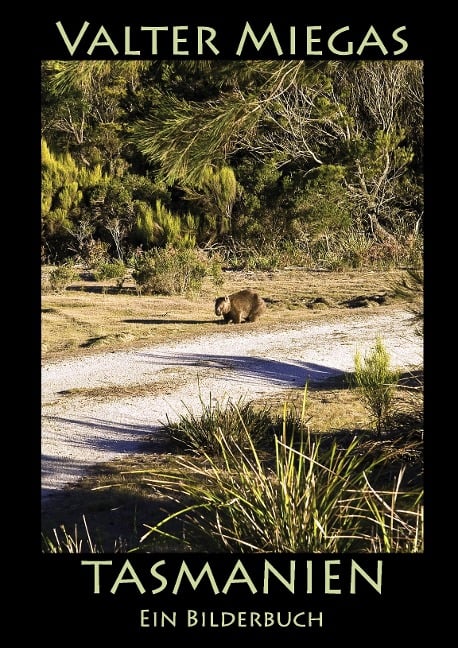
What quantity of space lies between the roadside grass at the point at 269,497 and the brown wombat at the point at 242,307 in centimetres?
427

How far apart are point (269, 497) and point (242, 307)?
7.75 meters

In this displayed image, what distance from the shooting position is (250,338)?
10.0 metres

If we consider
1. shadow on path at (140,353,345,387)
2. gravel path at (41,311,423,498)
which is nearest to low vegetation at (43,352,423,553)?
gravel path at (41,311,423,498)

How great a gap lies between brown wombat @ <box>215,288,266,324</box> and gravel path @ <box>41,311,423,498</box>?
220mm

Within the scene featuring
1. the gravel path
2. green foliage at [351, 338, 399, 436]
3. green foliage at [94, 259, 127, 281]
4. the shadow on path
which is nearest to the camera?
green foliage at [351, 338, 399, 436]

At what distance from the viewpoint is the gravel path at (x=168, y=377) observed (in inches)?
231

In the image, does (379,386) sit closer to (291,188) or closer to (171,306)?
(171,306)

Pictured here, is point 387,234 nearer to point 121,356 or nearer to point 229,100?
point 121,356

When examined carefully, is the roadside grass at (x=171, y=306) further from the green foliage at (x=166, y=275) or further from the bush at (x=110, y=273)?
→ the green foliage at (x=166, y=275)

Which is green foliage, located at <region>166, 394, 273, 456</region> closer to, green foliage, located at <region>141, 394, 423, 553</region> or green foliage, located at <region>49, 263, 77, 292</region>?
green foliage, located at <region>141, 394, 423, 553</region>

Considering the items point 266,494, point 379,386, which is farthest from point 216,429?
point 266,494

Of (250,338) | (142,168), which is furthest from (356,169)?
(250,338)

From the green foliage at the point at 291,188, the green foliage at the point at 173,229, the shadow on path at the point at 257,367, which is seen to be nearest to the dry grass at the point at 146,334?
the shadow on path at the point at 257,367

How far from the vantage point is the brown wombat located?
430 inches
